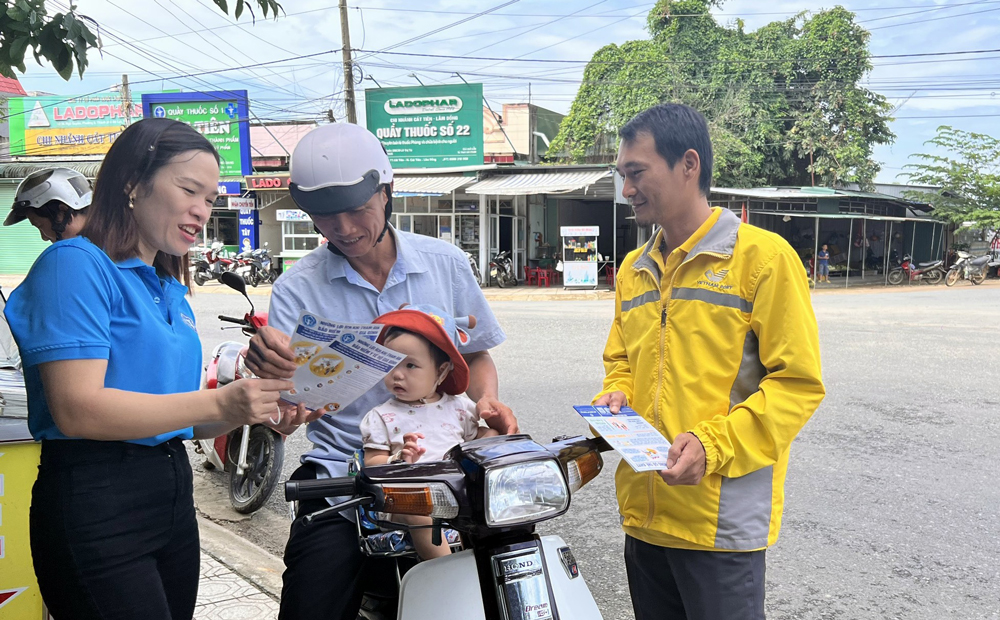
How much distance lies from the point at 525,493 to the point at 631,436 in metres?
0.35

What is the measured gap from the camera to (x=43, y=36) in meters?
2.76

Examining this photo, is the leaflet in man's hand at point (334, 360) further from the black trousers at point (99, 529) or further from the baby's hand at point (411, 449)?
the black trousers at point (99, 529)

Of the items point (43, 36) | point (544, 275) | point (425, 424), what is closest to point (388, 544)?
point (425, 424)

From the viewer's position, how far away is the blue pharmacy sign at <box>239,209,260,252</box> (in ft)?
80.3

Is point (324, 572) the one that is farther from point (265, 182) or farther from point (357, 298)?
point (265, 182)

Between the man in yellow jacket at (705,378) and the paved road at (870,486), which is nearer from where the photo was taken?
the man in yellow jacket at (705,378)

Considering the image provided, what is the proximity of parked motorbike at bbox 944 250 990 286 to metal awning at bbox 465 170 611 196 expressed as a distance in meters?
11.1

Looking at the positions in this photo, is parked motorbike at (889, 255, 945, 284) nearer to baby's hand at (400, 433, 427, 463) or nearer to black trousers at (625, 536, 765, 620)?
black trousers at (625, 536, 765, 620)

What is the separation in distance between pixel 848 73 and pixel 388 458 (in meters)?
27.9

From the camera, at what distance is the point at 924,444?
5.57 m

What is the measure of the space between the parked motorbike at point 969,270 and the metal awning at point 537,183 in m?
11.1

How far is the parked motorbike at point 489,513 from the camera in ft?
4.76

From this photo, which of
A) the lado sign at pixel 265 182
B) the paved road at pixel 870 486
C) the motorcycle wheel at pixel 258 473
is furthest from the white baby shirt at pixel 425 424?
the lado sign at pixel 265 182

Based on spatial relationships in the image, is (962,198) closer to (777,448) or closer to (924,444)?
(924,444)
